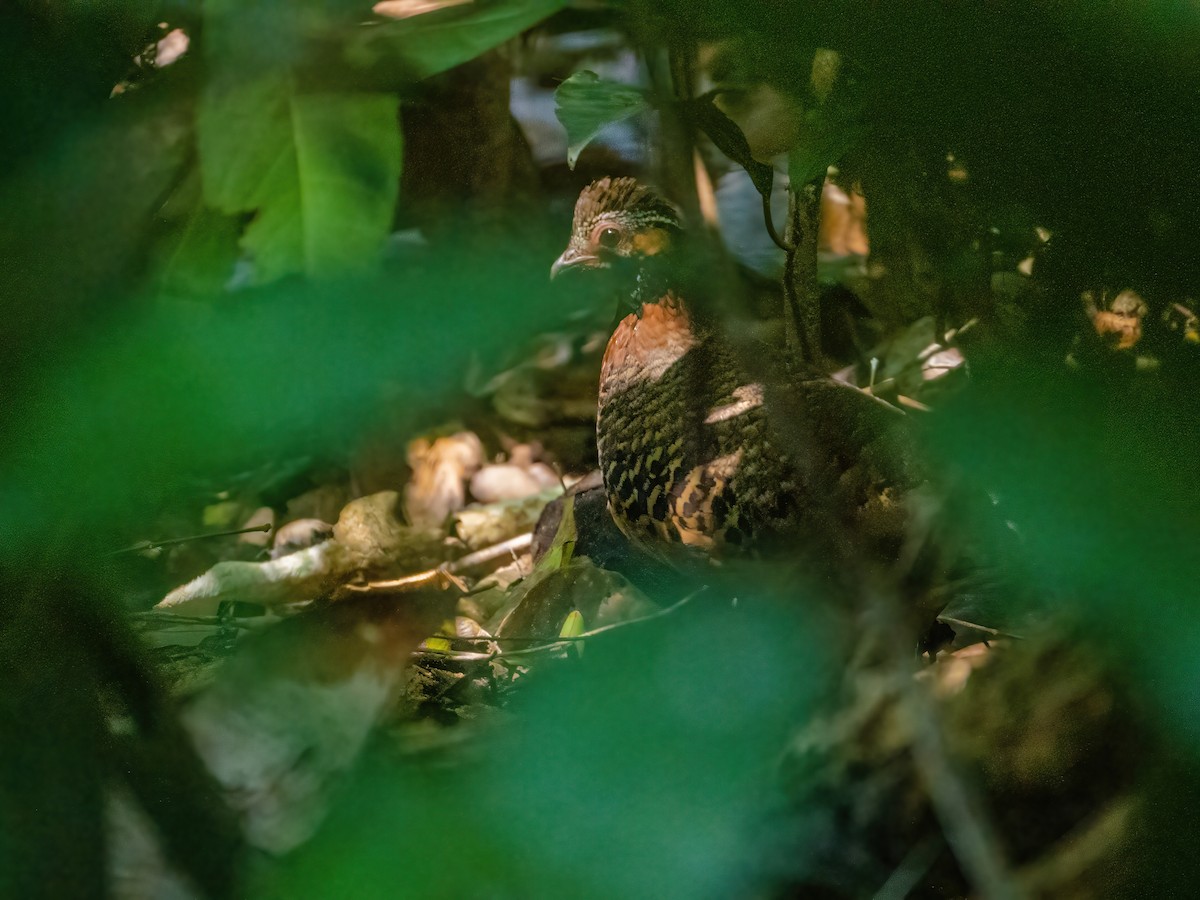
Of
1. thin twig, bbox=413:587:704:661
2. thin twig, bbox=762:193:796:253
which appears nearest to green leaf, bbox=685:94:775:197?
thin twig, bbox=762:193:796:253

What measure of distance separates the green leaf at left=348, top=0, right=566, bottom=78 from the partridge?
11 cm

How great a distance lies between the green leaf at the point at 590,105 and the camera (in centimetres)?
52

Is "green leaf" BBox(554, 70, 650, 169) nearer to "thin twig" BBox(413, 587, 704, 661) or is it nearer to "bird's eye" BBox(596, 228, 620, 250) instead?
"bird's eye" BBox(596, 228, 620, 250)

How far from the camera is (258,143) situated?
0.56m

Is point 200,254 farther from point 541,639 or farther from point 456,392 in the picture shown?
point 541,639

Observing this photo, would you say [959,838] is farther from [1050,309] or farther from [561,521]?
[561,521]

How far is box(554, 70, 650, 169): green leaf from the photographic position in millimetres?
522

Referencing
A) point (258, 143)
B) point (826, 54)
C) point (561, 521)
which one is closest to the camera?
point (826, 54)

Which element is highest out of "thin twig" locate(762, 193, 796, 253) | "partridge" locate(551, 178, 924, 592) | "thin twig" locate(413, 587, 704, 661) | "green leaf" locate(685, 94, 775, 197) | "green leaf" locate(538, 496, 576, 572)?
"green leaf" locate(685, 94, 775, 197)

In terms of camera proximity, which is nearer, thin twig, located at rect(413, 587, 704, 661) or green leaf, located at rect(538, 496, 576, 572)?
thin twig, located at rect(413, 587, 704, 661)

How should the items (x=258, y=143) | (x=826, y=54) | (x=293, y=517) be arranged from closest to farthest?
(x=826, y=54)
(x=258, y=143)
(x=293, y=517)

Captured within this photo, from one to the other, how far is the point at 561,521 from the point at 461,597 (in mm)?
142

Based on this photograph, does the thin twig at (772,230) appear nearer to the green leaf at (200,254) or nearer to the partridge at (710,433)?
the partridge at (710,433)

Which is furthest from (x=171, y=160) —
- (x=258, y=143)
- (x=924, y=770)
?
(x=924, y=770)
